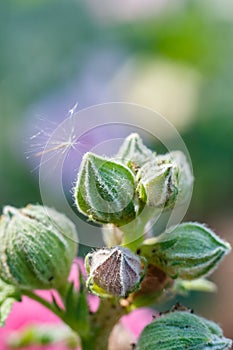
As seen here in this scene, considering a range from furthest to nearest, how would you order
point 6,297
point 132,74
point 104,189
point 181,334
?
1. point 132,74
2. point 6,297
3. point 181,334
4. point 104,189

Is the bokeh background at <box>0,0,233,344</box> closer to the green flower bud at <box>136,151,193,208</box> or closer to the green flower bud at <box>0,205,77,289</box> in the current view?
the green flower bud at <box>0,205,77,289</box>

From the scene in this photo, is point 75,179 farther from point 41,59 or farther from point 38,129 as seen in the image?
point 41,59

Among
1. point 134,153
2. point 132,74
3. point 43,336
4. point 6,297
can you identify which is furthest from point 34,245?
point 132,74

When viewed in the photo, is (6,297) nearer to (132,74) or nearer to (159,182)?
(159,182)

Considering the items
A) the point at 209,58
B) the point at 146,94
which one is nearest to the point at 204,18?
the point at 209,58

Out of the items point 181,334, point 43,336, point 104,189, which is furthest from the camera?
point 43,336

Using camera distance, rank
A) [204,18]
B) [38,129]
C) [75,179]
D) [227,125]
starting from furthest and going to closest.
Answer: [204,18] → [227,125] → [38,129] → [75,179]
